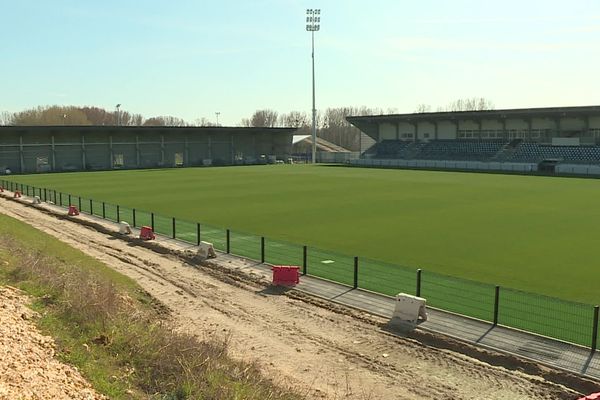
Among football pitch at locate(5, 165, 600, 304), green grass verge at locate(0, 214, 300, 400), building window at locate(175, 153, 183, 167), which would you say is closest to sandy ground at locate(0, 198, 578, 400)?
green grass verge at locate(0, 214, 300, 400)

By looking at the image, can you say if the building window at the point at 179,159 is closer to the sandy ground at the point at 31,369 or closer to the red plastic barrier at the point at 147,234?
the red plastic barrier at the point at 147,234

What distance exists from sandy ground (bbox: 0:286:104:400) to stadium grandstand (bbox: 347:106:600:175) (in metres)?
69.2

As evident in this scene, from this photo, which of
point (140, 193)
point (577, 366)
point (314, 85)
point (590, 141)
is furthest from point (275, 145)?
point (577, 366)

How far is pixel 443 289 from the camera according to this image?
15516 mm

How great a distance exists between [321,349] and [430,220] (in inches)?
733

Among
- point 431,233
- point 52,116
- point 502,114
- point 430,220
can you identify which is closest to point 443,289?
point 431,233

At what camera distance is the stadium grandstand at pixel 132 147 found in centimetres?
8275

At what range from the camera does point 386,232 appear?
25.0m

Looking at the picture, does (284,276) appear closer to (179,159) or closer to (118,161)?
(118,161)

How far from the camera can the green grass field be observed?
1520 cm

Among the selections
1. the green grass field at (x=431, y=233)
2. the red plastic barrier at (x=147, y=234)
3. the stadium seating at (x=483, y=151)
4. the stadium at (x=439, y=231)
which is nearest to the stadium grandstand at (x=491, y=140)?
the stadium seating at (x=483, y=151)

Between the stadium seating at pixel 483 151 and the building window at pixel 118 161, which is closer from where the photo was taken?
the stadium seating at pixel 483 151

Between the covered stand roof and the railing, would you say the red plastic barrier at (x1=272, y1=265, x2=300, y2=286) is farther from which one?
the covered stand roof

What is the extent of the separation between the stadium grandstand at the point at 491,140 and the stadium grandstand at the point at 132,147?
18.7 metres
